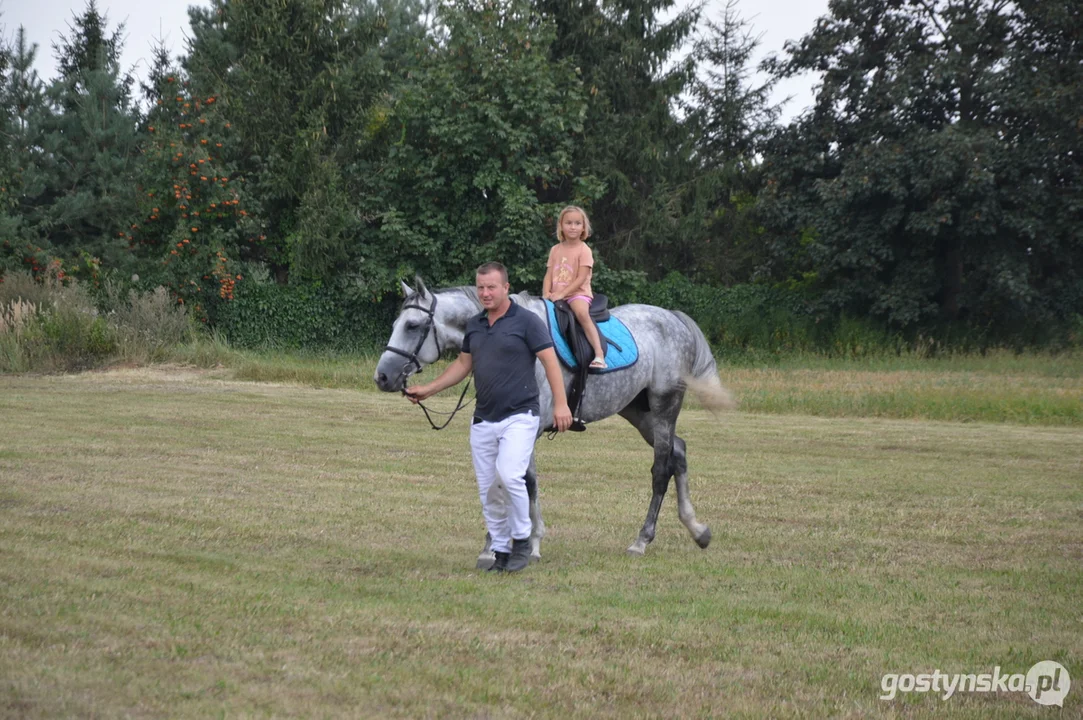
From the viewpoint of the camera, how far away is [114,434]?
15.5 m

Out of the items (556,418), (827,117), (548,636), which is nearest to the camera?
(548,636)

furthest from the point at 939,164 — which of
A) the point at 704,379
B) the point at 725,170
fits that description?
the point at 704,379

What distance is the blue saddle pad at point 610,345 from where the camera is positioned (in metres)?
8.55

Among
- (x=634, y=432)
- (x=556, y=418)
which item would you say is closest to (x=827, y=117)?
(x=634, y=432)

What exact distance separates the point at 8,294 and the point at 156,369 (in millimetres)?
4757

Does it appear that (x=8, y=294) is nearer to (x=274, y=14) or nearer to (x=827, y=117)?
(x=274, y=14)

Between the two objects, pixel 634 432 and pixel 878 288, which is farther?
pixel 878 288

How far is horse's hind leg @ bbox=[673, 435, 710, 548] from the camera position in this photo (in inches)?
349

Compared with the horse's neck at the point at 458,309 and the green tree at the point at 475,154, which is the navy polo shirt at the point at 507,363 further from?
the green tree at the point at 475,154

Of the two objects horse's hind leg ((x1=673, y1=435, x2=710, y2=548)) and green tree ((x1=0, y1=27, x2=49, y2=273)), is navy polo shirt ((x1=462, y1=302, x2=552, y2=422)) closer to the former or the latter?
horse's hind leg ((x1=673, y1=435, x2=710, y2=548))

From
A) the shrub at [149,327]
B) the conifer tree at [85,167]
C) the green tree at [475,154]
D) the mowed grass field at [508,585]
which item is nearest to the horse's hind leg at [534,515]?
the mowed grass field at [508,585]

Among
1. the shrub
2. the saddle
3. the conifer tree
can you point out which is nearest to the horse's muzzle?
the saddle

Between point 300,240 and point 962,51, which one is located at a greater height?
point 962,51

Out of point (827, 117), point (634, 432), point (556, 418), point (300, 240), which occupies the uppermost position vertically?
point (827, 117)
